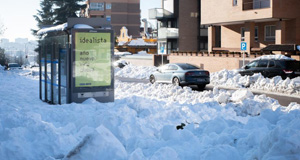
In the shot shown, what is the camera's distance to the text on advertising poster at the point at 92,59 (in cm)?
1368

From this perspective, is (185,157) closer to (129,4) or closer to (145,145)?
(145,145)

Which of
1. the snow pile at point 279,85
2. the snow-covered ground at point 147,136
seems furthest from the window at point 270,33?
the snow-covered ground at point 147,136

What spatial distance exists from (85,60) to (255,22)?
93.9ft

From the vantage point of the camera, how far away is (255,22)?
39375 millimetres

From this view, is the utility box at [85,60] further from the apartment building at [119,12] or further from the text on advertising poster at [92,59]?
the apartment building at [119,12]

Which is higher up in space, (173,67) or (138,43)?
(138,43)

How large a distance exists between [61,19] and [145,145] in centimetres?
6478

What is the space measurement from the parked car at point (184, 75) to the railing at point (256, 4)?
16054mm

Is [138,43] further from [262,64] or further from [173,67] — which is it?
[173,67]

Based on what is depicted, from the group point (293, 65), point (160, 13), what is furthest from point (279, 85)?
point (160, 13)

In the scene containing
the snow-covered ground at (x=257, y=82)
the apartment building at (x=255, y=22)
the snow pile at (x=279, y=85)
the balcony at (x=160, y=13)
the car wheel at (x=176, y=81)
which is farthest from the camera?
the balcony at (x=160, y=13)

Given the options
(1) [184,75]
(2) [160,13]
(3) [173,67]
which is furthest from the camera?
(2) [160,13]

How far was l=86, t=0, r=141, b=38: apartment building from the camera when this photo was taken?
4289 inches

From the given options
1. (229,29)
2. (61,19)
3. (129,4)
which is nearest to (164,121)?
(229,29)
